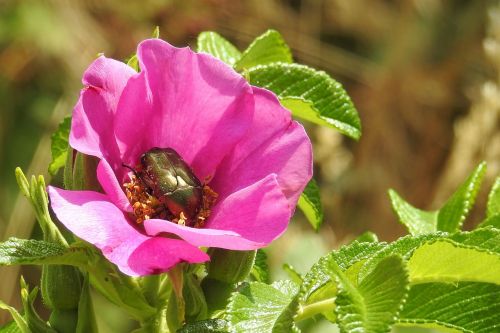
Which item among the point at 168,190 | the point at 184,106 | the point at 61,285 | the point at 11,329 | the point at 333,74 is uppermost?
the point at 184,106

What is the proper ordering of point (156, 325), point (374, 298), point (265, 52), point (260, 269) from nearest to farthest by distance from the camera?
point (374, 298) < point (156, 325) < point (260, 269) < point (265, 52)

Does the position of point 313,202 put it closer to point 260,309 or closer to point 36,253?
point 260,309

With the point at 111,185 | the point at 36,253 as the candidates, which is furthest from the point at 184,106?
the point at 36,253

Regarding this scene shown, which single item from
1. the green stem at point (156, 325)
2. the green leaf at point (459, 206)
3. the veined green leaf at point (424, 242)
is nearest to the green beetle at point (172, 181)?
the green stem at point (156, 325)

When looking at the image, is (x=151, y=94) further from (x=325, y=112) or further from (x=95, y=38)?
(x=95, y=38)

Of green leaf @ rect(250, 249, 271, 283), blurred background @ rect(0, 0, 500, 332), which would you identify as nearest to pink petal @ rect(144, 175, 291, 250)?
green leaf @ rect(250, 249, 271, 283)

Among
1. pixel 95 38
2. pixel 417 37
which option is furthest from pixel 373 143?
pixel 95 38

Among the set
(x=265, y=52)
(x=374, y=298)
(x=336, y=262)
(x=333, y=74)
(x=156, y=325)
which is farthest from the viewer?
(x=333, y=74)
